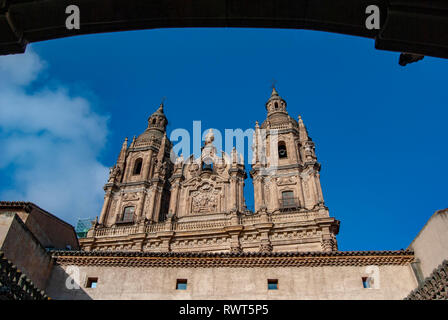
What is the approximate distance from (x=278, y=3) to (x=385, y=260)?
16800mm

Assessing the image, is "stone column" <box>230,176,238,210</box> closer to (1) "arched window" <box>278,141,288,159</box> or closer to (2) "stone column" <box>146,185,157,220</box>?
(1) "arched window" <box>278,141,288,159</box>

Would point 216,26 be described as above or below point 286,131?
below

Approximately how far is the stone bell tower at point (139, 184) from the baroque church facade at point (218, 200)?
4.6 inches

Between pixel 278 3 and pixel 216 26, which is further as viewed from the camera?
pixel 216 26

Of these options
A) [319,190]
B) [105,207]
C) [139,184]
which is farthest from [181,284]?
[139,184]

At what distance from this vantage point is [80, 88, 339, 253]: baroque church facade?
2786 cm

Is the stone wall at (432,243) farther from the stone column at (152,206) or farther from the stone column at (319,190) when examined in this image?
the stone column at (152,206)

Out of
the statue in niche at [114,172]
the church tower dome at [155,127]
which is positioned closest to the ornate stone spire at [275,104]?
the church tower dome at [155,127]

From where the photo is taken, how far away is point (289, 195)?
31797 mm

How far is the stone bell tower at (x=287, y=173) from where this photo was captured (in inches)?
1153

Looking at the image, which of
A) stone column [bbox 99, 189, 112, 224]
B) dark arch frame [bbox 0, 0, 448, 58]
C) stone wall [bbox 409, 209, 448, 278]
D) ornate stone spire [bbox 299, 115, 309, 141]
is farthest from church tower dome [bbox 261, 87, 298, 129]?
dark arch frame [bbox 0, 0, 448, 58]

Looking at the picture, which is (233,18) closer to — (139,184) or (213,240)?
(213,240)
